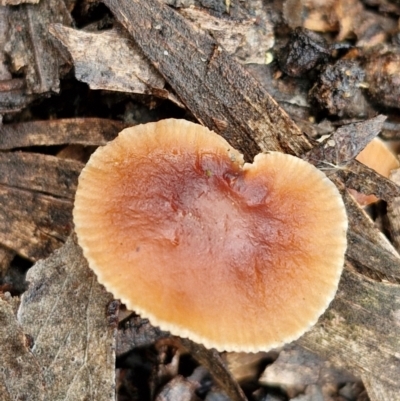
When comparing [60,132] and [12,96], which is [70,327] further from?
[12,96]

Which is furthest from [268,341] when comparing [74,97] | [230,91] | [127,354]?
[74,97]

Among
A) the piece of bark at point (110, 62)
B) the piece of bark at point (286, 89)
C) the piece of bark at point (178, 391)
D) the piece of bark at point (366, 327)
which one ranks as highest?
the piece of bark at point (110, 62)

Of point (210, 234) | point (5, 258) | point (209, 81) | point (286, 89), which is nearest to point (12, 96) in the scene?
point (5, 258)

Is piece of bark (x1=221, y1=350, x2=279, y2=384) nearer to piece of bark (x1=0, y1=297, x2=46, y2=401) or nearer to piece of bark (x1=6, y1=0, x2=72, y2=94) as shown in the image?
piece of bark (x1=0, y1=297, x2=46, y2=401)

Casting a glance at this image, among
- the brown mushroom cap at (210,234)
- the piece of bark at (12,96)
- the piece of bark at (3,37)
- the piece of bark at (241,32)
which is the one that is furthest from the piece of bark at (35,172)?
the piece of bark at (241,32)

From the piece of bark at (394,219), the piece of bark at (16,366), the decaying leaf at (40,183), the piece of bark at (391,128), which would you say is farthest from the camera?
the piece of bark at (391,128)

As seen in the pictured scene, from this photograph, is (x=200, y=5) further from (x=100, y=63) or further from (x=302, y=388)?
(x=302, y=388)

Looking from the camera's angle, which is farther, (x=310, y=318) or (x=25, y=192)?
(x=25, y=192)

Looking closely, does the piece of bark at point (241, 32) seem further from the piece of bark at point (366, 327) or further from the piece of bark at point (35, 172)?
the piece of bark at point (366, 327)
